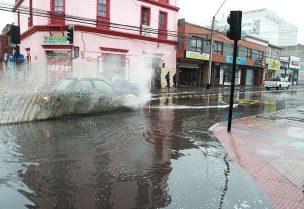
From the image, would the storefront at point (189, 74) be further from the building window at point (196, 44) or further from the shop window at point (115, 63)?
the shop window at point (115, 63)

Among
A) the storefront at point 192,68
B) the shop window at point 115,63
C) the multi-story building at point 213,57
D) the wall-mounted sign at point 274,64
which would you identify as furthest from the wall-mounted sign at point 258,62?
the shop window at point 115,63

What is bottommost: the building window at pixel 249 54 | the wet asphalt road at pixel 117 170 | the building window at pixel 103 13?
the wet asphalt road at pixel 117 170

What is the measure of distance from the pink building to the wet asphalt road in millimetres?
14180

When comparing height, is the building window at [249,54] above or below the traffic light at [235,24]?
above

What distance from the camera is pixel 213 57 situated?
36.5 metres

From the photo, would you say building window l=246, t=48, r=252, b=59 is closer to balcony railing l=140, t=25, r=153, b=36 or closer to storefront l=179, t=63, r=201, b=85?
storefront l=179, t=63, r=201, b=85

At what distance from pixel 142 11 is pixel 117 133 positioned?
75.2ft

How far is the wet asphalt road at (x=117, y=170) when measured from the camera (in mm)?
3926

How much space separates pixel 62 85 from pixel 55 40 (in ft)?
47.1

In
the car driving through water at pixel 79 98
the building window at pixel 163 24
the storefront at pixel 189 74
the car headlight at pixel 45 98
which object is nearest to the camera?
the car headlight at pixel 45 98

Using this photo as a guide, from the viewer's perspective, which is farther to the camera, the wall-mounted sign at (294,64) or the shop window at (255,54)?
the wall-mounted sign at (294,64)

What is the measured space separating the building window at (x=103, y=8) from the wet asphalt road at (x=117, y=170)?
18.7 meters

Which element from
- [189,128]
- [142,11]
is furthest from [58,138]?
[142,11]

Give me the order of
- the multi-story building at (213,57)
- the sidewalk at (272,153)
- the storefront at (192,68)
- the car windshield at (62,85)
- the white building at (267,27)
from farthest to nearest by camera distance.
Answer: the white building at (267,27) → the storefront at (192,68) → the multi-story building at (213,57) → the car windshield at (62,85) → the sidewalk at (272,153)
